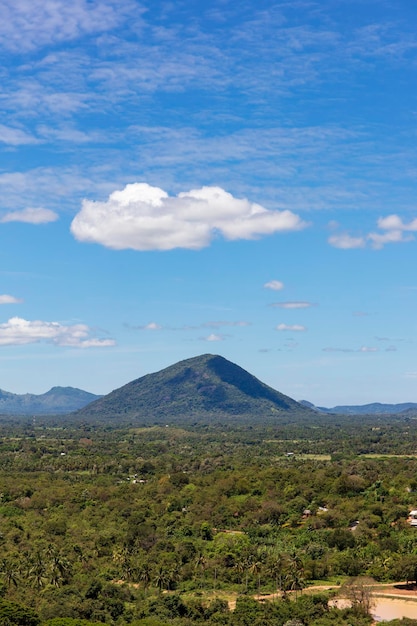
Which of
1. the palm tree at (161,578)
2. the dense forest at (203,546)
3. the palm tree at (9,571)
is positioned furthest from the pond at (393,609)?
the palm tree at (9,571)

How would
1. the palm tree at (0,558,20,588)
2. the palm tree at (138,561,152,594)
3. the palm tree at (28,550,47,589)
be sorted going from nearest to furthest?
the palm tree at (0,558,20,588) → the palm tree at (28,550,47,589) → the palm tree at (138,561,152,594)

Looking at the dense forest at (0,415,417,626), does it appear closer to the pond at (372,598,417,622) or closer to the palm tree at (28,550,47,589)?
the palm tree at (28,550,47,589)

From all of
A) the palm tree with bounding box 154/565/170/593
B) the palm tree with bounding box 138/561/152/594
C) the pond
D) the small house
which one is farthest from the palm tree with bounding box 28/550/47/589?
the small house

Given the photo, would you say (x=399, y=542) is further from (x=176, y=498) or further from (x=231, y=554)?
(x=176, y=498)

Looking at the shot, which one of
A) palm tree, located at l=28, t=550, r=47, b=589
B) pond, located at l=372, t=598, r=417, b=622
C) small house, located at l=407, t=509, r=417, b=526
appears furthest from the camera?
small house, located at l=407, t=509, r=417, b=526

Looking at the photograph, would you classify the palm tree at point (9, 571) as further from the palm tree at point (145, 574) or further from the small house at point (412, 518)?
the small house at point (412, 518)

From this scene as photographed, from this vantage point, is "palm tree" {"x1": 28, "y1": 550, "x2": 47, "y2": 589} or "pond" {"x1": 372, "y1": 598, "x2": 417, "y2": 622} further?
"palm tree" {"x1": 28, "y1": 550, "x2": 47, "y2": 589}

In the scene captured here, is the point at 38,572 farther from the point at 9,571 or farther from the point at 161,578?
the point at 161,578

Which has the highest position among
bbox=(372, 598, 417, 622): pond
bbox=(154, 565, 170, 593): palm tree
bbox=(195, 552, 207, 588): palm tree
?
bbox=(195, 552, 207, 588): palm tree

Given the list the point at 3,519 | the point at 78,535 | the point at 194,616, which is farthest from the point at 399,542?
the point at 3,519

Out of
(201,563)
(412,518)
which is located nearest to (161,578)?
(201,563)
